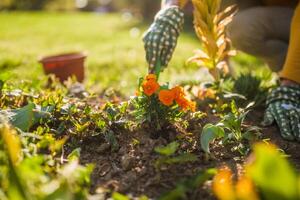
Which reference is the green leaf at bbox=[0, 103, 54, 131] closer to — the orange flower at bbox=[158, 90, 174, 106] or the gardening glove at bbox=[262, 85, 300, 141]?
the orange flower at bbox=[158, 90, 174, 106]

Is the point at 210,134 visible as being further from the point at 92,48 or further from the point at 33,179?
the point at 92,48

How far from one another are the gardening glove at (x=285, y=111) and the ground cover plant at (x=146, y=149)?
Answer: 0.05 metres

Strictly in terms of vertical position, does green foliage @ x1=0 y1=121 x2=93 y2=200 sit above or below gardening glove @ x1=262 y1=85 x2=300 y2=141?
above

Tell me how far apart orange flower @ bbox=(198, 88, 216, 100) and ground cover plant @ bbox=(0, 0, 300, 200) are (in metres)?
0.05

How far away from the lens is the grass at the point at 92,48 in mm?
4171

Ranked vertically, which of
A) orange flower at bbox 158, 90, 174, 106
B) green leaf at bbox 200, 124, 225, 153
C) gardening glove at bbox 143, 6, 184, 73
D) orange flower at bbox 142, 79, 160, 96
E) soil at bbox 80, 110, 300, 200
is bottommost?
soil at bbox 80, 110, 300, 200

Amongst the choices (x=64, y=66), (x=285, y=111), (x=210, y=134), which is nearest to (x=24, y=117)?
(x=210, y=134)

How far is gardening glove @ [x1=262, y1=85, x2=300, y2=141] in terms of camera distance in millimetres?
2381

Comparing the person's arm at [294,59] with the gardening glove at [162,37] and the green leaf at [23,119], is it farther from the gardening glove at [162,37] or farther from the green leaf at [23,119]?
the green leaf at [23,119]

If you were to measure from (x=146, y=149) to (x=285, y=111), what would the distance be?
2.78 ft

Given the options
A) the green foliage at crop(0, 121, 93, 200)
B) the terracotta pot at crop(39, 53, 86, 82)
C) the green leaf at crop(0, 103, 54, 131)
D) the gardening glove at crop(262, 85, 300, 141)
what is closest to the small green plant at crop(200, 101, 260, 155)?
the gardening glove at crop(262, 85, 300, 141)

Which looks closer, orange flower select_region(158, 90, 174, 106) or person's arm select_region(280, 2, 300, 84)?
orange flower select_region(158, 90, 174, 106)

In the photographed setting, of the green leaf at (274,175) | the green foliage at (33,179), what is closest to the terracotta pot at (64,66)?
the green foliage at (33,179)

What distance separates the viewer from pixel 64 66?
138 inches
